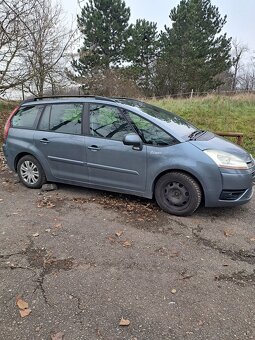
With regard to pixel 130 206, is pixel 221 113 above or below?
above

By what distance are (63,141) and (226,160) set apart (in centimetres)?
260

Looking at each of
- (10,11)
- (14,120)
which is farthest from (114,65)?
(14,120)

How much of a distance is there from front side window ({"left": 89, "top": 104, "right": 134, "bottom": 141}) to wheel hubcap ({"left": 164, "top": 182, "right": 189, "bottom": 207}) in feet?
3.42

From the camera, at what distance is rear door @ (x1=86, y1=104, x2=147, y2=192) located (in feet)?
14.7

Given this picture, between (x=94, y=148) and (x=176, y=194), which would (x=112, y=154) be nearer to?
(x=94, y=148)

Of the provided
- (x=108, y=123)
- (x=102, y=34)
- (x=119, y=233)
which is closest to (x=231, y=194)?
(x=119, y=233)

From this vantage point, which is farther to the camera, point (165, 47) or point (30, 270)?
point (165, 47)

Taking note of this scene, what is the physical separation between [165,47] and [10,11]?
2440 cm

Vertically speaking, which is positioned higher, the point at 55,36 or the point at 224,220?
the point at 55,36

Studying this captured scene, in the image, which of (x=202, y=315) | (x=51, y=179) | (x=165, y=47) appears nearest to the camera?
(x=202, y=315)

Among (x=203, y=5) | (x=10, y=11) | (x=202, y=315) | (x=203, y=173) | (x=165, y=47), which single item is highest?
(x=203, y=5)

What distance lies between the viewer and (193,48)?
28.9m

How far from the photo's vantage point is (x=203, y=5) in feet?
94.6

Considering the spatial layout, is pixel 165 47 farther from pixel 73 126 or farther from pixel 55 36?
pixel 73 126
